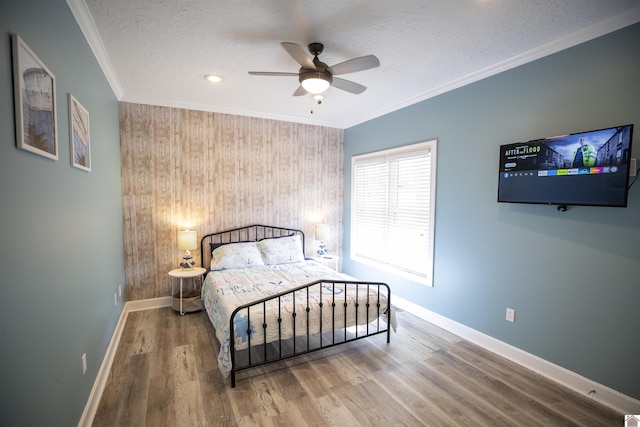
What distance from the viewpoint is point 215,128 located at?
449cm

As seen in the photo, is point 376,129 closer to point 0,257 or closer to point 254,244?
point 254,244

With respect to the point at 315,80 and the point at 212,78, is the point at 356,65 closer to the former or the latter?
the point at 315,80

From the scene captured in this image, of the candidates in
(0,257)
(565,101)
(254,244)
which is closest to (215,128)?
(254,244)

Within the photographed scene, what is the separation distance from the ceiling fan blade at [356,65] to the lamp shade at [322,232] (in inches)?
115

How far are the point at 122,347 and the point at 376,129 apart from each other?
14.1 feet

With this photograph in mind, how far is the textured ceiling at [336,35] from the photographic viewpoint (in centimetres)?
207

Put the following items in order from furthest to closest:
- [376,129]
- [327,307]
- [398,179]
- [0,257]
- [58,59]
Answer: [376,129]
[398,179]
[327,307]
[58,59]
[0,257]

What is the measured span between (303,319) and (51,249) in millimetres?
1945

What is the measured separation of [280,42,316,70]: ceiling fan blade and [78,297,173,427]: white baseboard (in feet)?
9.24

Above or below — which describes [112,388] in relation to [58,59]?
below

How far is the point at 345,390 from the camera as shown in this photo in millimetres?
2469

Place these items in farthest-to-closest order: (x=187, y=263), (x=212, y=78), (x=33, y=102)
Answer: (x=187, y=263) < (x=212, y=78) < (x=33, y=102)

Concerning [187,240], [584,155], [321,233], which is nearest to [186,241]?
[187,240]

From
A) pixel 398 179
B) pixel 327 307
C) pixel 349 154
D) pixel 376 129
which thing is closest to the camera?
pixel 327 307
